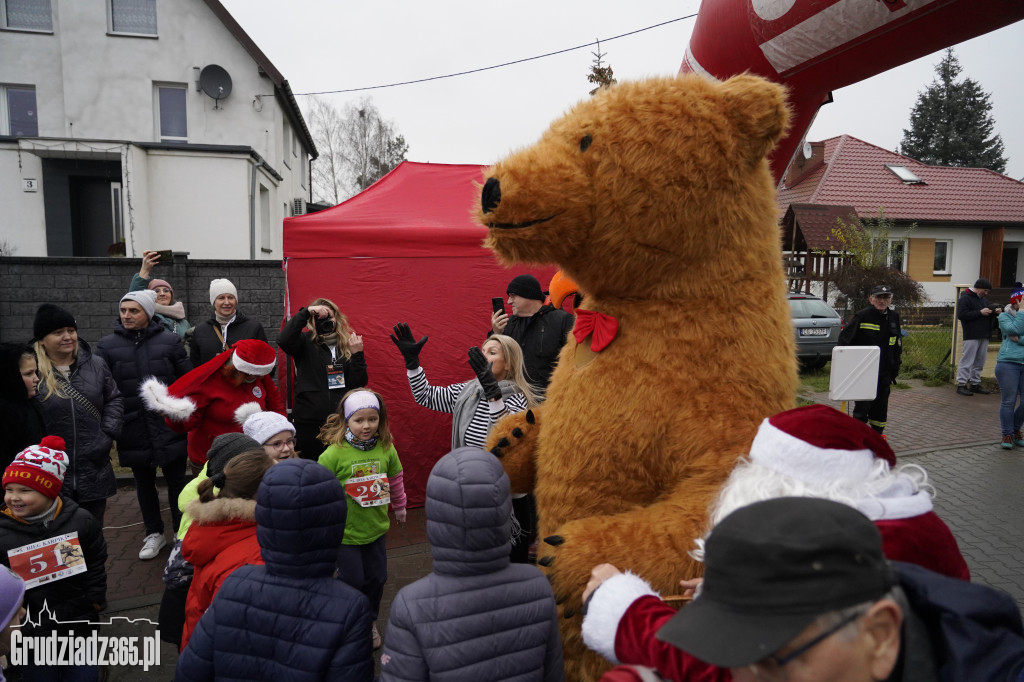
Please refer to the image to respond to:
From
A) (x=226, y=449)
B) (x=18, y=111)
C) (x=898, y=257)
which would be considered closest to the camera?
(x=226, y=449)

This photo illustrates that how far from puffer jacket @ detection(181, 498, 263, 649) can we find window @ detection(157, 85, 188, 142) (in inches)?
673

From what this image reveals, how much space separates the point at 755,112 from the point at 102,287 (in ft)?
29.4

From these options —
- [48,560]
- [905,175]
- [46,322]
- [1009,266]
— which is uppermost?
[905,175]

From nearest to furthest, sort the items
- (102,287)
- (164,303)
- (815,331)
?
(164,303), (102,287), (815,331)

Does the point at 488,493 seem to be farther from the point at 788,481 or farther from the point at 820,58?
the point at 820,58

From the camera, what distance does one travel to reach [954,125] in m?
38.2

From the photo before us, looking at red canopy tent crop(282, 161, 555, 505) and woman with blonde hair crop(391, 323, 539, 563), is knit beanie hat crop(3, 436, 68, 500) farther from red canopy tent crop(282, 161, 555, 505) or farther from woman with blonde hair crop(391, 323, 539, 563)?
red canopy tent crop(282, 161, 555, 505)

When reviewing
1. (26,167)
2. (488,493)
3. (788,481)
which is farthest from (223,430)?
(26,167)

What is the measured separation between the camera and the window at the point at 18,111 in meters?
15.8

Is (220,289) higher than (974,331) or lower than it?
higher

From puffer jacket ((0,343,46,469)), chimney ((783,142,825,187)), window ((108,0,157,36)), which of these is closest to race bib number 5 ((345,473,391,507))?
puffer jacket ((0,343,46,469))

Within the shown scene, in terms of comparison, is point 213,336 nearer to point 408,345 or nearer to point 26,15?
point 408,345

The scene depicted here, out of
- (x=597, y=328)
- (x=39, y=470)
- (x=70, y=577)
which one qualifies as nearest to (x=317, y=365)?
(x=39, y=470)

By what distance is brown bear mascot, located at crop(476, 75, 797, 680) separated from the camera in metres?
1.92
